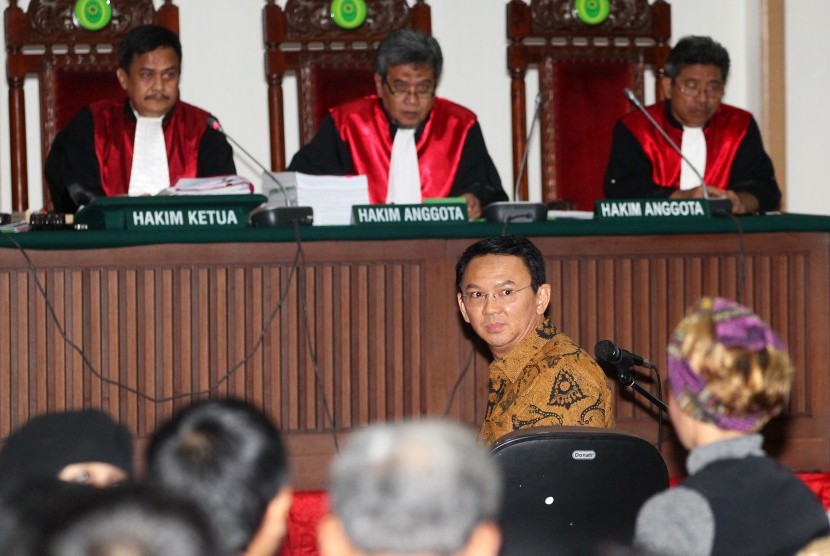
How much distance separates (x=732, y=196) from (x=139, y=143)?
2.29 meters

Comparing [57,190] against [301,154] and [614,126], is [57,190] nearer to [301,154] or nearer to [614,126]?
[301,154]

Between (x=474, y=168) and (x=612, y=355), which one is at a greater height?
(x=474, y=168)

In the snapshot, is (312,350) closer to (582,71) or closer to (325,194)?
(325,194)

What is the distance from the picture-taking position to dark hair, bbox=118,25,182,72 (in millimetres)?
4793

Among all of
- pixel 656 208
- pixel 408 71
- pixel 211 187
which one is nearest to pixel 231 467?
pixel 211 187

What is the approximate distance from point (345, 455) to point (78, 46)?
4657 millimetres

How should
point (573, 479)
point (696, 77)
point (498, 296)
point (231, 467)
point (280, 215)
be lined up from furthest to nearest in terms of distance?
1. point (696, 77)
2. point (280, 215)
3. point (498, 296)
4. point (573, 479)
5. point (231, 467)

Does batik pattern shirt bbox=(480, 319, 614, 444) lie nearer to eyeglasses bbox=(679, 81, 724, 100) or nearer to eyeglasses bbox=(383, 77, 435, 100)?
eyeglasses bbox=(383, 77, 435, 100)

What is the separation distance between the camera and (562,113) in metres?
5.72

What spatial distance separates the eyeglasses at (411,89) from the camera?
4.94 m

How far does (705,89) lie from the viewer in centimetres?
521

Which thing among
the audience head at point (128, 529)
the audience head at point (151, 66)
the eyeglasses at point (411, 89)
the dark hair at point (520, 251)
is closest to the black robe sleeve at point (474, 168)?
the eyeglasses at point (411, 89)

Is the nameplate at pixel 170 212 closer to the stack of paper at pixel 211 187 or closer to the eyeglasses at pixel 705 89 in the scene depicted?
the stack of paper at pixel 211 187

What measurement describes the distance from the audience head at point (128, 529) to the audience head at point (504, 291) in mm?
1968
